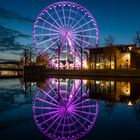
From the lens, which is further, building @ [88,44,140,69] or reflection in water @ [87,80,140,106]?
building @ [88,44,140,69]

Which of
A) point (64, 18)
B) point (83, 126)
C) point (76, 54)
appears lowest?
point (83, 126)

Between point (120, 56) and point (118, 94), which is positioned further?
point (120, 56)

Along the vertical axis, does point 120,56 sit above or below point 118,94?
above

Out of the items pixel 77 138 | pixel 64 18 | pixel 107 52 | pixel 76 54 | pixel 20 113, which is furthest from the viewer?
pixel 107 52

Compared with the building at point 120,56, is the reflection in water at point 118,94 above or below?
below

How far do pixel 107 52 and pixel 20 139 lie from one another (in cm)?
5477

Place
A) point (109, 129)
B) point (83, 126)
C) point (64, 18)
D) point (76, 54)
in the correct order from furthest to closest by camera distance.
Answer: point (76, 54)
point (64, 18)
point (83, 126)
point (109, 129)

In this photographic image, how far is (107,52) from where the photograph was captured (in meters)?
60.2

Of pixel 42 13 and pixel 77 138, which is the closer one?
pixel 77 138

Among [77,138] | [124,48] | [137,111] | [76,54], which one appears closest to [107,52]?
[124,48]

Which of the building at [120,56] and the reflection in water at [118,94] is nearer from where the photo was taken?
the reflection in water at [118,94]

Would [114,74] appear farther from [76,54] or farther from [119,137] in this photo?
[119,137]

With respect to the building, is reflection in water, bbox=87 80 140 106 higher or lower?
lower

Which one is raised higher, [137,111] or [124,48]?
[124,48]
